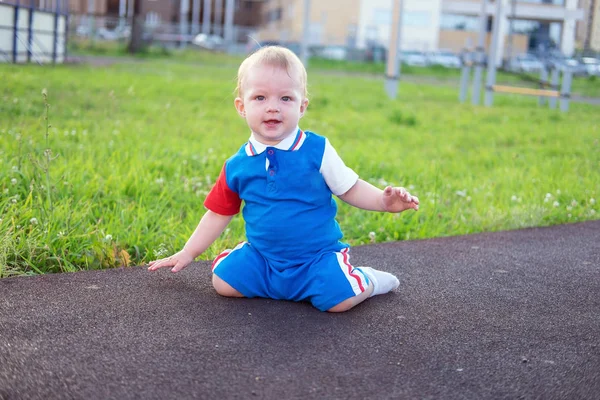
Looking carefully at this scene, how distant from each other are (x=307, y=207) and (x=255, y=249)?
0.29 meters

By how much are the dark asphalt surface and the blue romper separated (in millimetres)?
86

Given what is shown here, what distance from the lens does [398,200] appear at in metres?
2.84

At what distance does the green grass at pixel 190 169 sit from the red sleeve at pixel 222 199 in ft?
2.10

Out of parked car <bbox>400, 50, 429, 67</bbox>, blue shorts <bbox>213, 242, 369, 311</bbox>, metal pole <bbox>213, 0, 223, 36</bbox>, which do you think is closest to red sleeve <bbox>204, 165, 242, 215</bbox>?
blue shorts <bbox>213, 242, 369, 311</bbox>

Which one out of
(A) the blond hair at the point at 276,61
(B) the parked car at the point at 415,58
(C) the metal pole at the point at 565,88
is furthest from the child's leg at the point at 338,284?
(B) the parked car at the point at 415,58

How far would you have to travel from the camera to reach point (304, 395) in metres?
2.08

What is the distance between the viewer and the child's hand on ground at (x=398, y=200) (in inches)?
109

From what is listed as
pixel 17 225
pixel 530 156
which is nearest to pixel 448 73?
pixel 530 156

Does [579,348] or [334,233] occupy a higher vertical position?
[334,233]

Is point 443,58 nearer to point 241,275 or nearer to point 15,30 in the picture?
point 15,30

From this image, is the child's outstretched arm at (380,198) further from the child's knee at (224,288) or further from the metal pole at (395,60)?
the metal pole at (395,60)

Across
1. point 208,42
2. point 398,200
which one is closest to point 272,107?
point 398,200

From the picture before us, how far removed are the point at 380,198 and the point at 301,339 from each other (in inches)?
27.1

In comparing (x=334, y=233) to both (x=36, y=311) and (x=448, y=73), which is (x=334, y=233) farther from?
(x=448, y=73)
